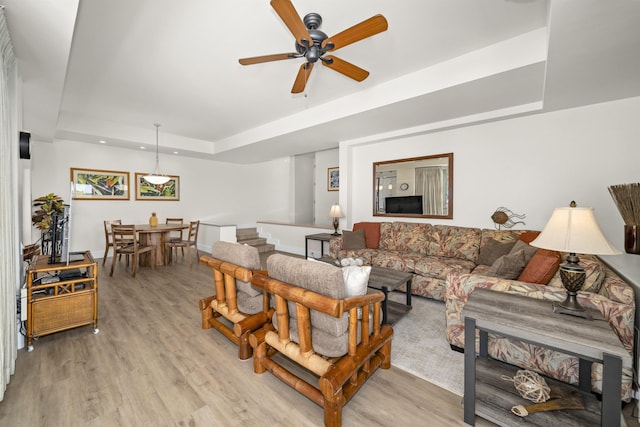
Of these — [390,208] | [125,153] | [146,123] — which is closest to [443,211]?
[390,208]

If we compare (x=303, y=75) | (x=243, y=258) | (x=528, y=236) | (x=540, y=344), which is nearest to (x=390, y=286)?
(x=540, y=344)

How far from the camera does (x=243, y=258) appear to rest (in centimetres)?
221

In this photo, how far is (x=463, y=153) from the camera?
415 centimetres

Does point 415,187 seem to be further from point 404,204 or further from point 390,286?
point 390,286

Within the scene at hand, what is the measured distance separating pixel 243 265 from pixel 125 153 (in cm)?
560

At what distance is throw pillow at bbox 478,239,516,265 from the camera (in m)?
3.36

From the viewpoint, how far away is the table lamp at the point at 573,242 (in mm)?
1491

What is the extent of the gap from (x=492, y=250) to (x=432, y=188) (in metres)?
1.41

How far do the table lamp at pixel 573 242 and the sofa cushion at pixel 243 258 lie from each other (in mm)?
1998

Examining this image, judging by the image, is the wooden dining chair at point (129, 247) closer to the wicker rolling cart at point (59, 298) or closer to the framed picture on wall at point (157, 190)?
the framed picture on wall at point (157, 190)

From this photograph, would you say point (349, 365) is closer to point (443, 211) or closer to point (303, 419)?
point (303, 419)

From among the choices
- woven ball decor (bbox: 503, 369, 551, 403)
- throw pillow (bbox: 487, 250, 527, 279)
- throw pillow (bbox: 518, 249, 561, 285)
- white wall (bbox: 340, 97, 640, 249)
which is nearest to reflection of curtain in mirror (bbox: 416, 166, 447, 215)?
white wall (bbox: 340, 97, 640, 249)

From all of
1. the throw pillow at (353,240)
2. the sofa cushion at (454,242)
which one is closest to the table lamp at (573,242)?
the sofa cushion at (454,242)

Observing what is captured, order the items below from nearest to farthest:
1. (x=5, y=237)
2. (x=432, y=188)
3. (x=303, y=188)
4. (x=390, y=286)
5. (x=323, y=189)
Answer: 1. (x=5, y=237)
2. (x=390, y=286)
3. (x=432, y=188)
4. (x=323, y=189)
5. (x=303, y=188)
